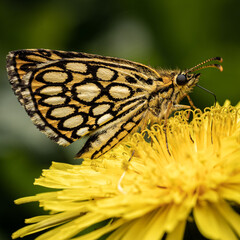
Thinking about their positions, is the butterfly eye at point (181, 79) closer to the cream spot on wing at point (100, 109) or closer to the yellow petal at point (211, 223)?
the cream spot on wing at point (100, 109)

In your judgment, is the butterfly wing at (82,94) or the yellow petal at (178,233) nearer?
Answer: the yellow petal at (178,233)

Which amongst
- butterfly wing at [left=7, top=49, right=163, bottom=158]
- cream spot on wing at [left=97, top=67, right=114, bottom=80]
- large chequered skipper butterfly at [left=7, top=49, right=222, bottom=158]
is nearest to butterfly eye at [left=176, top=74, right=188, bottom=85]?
large chequered skipper butterfly at [left=7, top=49, right=222, bottom=158]

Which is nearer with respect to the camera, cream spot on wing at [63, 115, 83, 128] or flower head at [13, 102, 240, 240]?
flower head at [13, 102, 240, 240]

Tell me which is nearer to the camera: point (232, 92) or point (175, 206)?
point (175, 206)

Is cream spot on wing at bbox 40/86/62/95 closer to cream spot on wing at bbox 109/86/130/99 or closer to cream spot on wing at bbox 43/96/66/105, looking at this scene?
cream spot on wing at bbox 43/96/66/105

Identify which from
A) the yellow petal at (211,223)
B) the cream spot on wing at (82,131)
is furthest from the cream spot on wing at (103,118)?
the yellow petal at (211,223)

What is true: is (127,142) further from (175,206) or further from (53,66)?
(175,206)

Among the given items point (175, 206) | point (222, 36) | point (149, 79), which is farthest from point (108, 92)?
point (222, 36)

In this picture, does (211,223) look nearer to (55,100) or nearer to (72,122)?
(72,122)
